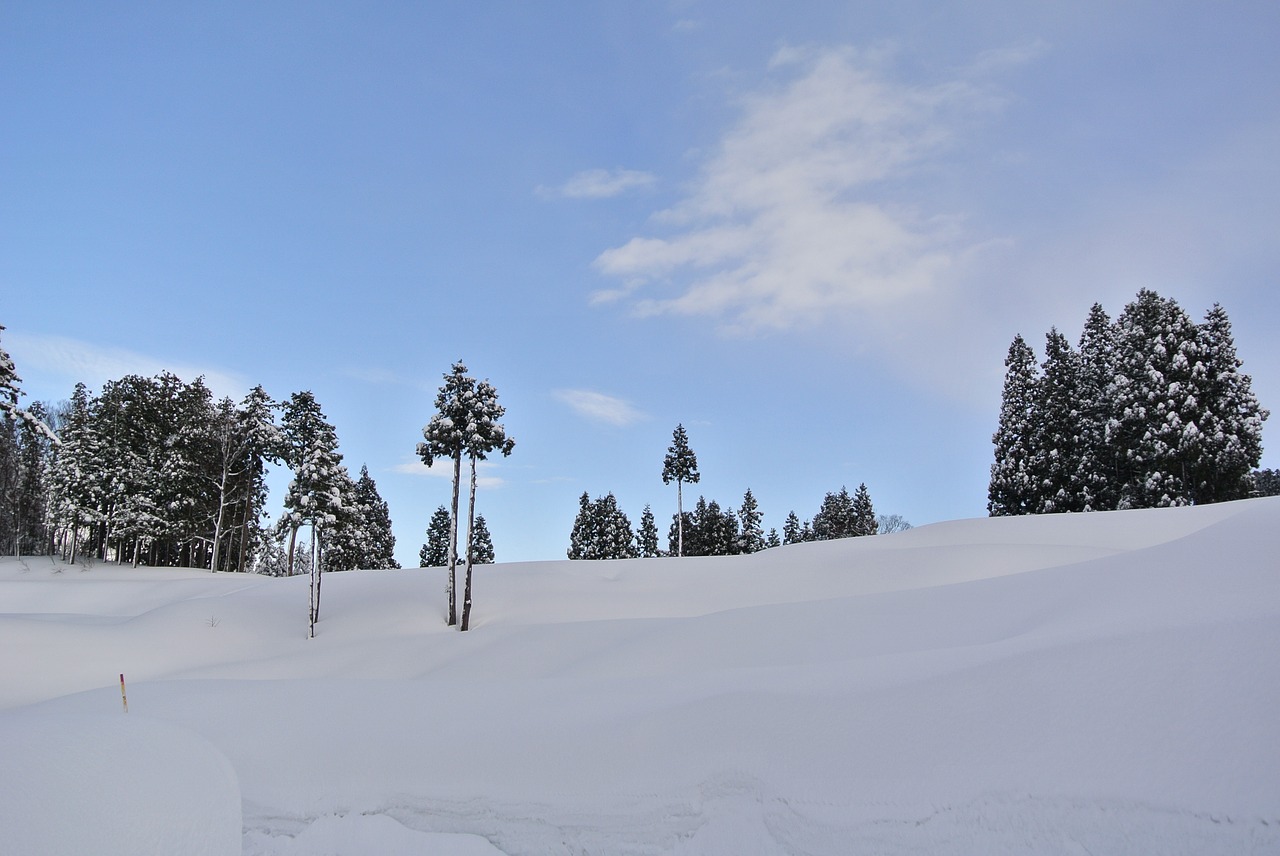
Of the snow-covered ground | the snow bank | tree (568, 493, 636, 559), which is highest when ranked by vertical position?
tree (568, 493, 636, 559)

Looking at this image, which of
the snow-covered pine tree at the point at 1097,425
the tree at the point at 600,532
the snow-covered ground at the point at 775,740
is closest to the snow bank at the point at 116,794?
the snow-covered ground at the point at 775,740

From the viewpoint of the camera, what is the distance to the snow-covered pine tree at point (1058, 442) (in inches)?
1821

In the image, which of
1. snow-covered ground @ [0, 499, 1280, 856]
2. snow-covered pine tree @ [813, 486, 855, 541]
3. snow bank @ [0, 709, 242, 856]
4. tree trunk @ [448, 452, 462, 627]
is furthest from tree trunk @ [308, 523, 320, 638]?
snow-covered pine tree @ [813, 486, 855, 541]

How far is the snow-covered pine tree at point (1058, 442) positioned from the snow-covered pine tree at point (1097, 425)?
30cm

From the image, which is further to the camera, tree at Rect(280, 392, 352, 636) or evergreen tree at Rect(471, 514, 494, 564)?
evergreen tree at Rect(471, 514, 494, 564)

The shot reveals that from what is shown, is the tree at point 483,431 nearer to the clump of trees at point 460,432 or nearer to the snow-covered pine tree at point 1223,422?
the clump of trees at point 460,432

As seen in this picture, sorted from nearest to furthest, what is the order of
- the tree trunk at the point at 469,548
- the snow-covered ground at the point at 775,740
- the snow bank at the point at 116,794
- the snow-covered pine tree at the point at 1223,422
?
the snow-covered ground at the point at 775,740 → the snow bank at the point at 116,794 → the tree trunk at the point at 469,548 → the snow-covered pine tree at the point at 1223,422

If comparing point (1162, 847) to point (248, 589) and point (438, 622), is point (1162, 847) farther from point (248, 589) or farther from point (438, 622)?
point (248, 589)

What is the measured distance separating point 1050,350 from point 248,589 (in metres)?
51.4

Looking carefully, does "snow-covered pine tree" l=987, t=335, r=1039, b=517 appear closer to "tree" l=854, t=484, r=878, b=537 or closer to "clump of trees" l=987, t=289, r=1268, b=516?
"clump of trees" l=987, t=289, r=1268, b=516

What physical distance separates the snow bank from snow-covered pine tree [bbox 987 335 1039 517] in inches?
1855

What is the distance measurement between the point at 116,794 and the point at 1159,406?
153 ft

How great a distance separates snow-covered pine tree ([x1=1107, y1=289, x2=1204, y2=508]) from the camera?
3912 cm

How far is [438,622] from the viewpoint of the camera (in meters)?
31.0
